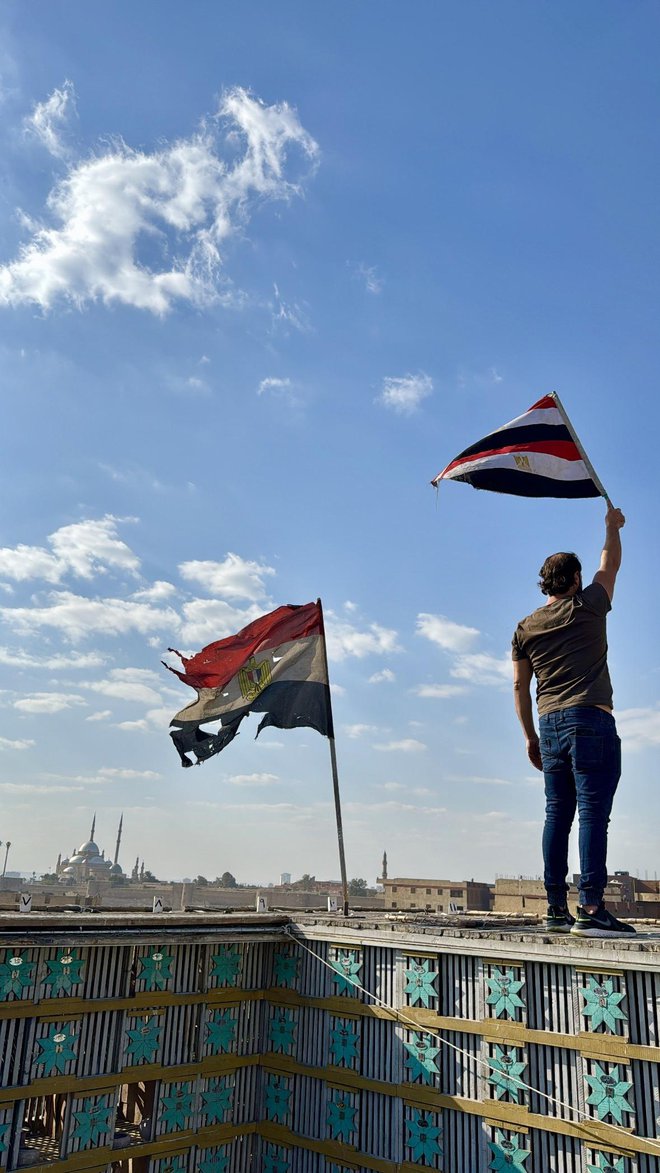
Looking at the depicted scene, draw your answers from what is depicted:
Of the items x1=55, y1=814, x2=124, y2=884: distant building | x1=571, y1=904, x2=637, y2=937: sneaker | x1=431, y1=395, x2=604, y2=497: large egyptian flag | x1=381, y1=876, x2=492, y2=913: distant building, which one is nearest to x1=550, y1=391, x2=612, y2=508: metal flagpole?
x1=431, y1=395, x2=604, y2=497: large egyptian flag

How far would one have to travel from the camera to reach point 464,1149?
28.7 ft

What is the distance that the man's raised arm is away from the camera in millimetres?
8586

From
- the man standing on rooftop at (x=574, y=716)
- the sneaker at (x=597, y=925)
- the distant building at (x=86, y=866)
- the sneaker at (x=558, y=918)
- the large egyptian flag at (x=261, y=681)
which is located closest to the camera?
the man standing on rooftop at (x=574, y=716)

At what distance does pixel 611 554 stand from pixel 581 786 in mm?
2375

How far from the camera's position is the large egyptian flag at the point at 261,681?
41.5 ft

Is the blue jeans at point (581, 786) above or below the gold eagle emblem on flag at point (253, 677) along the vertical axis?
below

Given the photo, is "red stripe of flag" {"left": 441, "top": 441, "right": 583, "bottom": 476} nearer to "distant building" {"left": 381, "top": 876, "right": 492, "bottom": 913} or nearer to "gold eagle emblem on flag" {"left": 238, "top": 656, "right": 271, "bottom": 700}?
"gold eagle emblem on flag" {"left": 238, "top": 656, "right": 271, "bottom": 700}

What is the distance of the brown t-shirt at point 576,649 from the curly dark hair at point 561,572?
143 mm

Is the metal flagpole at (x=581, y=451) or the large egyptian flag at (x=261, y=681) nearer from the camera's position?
the metal flagpole at (x=581, y=451)

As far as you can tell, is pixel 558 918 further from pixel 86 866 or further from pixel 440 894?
pixel 86 866

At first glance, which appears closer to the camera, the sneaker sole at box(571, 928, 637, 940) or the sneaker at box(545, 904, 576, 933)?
the sneaker sole at box(571, 928, 637, 940)

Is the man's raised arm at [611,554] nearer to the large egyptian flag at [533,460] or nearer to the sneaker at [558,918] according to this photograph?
the large egyptian flag at [533,460]

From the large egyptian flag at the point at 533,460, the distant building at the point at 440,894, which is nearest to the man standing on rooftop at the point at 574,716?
the large egyptian flag at the point at 533,460

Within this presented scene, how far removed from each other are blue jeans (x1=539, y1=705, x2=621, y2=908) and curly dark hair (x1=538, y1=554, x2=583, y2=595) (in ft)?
4.18
